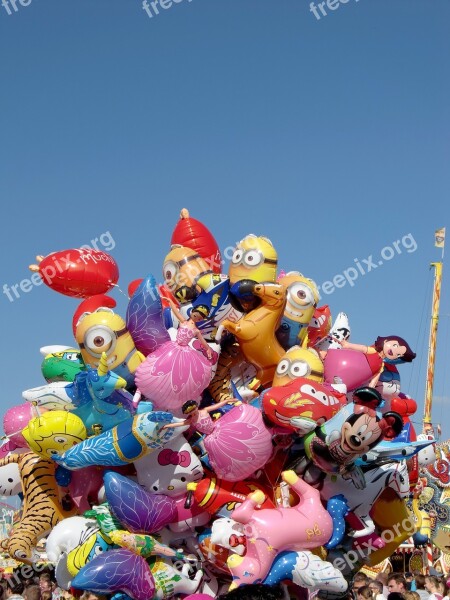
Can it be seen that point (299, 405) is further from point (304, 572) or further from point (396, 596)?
point (396, 596)

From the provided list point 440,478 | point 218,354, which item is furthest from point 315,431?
point 440,478

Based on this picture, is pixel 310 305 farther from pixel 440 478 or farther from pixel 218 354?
pixel 440 478

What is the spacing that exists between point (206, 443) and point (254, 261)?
1.79m

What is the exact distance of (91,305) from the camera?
798 cm

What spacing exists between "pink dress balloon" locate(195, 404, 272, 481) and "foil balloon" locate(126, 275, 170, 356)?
3.08 feet

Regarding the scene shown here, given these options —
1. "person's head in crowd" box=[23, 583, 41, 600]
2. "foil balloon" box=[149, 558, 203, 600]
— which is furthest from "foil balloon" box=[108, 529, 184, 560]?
"person's head in crowd" box=[23, 583, 41, 600]

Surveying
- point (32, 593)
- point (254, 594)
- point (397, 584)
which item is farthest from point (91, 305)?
point (254, 594)

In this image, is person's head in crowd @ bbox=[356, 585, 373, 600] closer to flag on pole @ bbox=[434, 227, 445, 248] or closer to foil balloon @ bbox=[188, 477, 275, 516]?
foil balloon @ bbox=[188, 477, 275, 516]

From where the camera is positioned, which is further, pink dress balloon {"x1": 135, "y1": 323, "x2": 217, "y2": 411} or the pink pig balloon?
the pink pig balloon

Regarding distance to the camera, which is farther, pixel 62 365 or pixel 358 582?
pixel 62 365

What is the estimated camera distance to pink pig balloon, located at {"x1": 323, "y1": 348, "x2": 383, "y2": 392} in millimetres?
7918

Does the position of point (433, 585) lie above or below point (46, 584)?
below

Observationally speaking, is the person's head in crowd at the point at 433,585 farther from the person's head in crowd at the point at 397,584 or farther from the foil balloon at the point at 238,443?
the foil balloon at the point at 238,443

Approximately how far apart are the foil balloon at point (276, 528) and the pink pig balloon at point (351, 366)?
1.25 m
